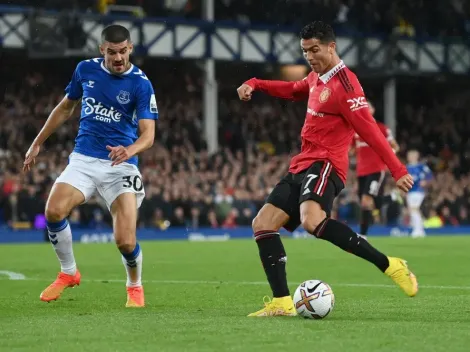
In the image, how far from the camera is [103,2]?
31266 mm

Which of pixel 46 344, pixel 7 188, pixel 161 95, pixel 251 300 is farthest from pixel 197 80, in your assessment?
pixel 46 344

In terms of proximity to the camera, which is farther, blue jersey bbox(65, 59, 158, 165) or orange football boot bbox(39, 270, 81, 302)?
orange football boot bbox(39, 270, 81, 302)

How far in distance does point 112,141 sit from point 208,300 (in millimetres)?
1820

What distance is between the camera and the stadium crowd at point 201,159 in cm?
2656

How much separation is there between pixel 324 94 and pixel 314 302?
1694mm

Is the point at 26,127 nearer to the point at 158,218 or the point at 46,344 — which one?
the point at 158,218

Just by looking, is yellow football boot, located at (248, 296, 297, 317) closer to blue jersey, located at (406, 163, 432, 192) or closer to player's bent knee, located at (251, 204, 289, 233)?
player's bent knee, located at (251, 204, 289, 233)

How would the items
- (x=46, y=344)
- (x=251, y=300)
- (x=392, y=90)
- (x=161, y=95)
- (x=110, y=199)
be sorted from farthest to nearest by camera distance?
(x=392, y=90) → (x=161, y=95) → (x=251, y=300) → (x=110, y=199) → (x=46, y=344)

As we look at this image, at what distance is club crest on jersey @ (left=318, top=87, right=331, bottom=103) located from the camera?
920cm

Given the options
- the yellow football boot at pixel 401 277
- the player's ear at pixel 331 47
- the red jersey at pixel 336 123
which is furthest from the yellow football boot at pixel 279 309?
the player's ear at pixel 331 47

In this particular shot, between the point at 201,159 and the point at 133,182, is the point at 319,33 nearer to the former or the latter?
the point at 133,182

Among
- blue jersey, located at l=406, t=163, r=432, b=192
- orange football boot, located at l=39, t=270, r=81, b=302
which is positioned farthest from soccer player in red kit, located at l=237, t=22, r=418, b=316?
blue jersey, located at l=406, t=163, r=432, b=192

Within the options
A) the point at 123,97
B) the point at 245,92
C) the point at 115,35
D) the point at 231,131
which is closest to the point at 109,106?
the point at 123,97

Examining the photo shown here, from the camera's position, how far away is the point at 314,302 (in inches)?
343
